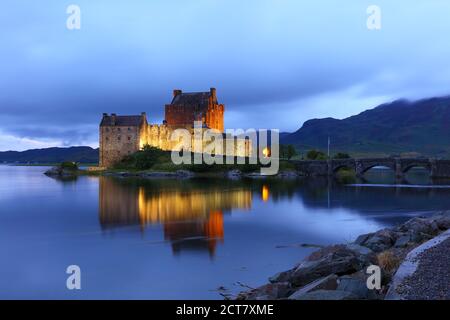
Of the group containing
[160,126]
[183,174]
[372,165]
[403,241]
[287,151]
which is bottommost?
[403,241]

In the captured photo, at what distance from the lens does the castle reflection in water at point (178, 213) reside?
799 inches

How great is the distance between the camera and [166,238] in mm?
20297

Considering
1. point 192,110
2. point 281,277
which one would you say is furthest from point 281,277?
point 192,110

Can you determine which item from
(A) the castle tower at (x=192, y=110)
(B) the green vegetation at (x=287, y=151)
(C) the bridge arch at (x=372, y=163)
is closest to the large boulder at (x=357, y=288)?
(A) the castle tower at (x=192, y=110)

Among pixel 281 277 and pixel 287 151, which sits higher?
pixel 287 151

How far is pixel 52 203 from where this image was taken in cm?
3597

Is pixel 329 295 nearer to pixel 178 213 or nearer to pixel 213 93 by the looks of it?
pixel 178 213

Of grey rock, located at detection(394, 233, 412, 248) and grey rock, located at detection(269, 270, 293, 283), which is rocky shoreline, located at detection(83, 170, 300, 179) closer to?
grey rock, located at detection(394, 233, 412, 248)

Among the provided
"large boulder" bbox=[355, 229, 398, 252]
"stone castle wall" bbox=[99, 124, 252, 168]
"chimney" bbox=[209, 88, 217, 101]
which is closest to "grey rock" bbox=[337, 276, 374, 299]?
"large boulder" bbox=[355, 229, 398, 252]

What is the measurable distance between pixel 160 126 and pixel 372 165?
44244 millimetres

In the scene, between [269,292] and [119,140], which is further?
[119,140]

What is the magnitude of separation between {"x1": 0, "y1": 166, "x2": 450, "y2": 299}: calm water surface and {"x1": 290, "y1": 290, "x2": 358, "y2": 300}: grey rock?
3907 mm

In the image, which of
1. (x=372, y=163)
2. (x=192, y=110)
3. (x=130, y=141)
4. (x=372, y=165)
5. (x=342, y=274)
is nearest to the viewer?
(x=342, y=274)

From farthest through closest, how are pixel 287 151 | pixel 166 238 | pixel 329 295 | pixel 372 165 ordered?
pixel 287 151, pixel 372 165, pixel 166 238, pixel 329 295
